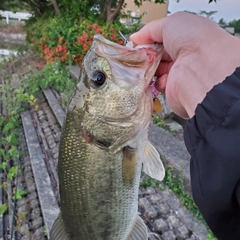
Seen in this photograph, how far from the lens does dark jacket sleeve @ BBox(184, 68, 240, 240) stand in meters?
0.99

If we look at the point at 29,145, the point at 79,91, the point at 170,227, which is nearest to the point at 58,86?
the point at 29,145

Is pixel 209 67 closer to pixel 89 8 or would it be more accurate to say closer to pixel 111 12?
pixel 111 12

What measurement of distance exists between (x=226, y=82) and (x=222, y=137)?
0.17m

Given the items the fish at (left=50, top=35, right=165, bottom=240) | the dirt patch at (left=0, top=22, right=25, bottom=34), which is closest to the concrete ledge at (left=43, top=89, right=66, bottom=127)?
the fish at (left=50, top=35, right=165, bottom=240)

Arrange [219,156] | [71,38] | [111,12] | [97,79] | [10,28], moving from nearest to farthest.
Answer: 1. [219,156]
2. [97,79]
3. [71,38]
4. [111,12]
5. [10,28]

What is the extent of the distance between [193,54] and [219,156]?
0.43m

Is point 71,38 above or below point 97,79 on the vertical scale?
below

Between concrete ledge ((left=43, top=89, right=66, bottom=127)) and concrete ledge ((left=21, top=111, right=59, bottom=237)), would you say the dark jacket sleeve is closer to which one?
A: concrete ledge ((left=21, top=111, right=59, bottom=237))

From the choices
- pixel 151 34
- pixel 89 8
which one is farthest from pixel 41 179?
pixel 89 8

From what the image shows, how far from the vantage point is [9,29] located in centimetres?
1900

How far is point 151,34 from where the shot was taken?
1508mm

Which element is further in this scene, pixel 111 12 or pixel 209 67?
pixel 111 12

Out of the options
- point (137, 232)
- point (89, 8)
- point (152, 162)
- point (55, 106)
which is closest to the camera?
point (152, 162)

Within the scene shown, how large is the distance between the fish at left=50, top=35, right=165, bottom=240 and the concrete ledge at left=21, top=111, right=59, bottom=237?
2155 mm
